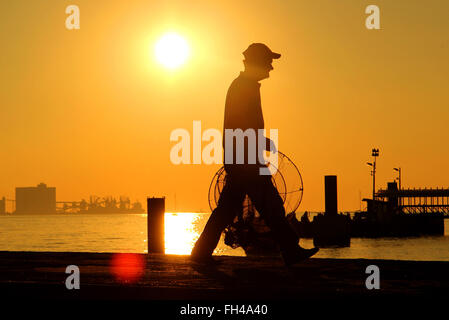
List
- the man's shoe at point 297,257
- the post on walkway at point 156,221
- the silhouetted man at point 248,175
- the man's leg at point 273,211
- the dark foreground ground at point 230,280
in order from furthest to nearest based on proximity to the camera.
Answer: the post on walkway at point 156,221 < the silhouetted man at point 248,175 < the man's leg at point 273,211 < the man's shoe at point 297,257 < the dark foreground ground at point 230,280

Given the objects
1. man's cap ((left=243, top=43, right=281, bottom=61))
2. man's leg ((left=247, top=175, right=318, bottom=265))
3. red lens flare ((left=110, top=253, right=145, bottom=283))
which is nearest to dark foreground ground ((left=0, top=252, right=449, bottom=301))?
red lens flare ((left=110, top=253, right=145, bottom=283))

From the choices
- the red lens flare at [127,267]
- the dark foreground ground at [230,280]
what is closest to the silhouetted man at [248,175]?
the dark foreground ground at [230,280]

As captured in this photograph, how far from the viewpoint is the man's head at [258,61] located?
9789 millimetres

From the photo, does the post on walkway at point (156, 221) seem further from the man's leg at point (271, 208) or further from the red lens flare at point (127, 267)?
the man's leg at point (271, 208)

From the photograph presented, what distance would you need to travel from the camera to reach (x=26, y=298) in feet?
22.3

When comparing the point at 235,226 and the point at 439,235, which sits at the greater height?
the point at 235,226

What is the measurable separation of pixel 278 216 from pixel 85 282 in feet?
10.3

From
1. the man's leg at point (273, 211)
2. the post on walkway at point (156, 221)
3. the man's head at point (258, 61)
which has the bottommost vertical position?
the post on walkway at point (156, 221)

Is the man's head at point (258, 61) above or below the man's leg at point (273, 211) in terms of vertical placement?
above

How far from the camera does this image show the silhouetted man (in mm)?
9461

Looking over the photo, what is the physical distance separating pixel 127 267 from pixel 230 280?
81.3 inches

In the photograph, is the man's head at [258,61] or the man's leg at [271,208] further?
the man's head at [258,61]
